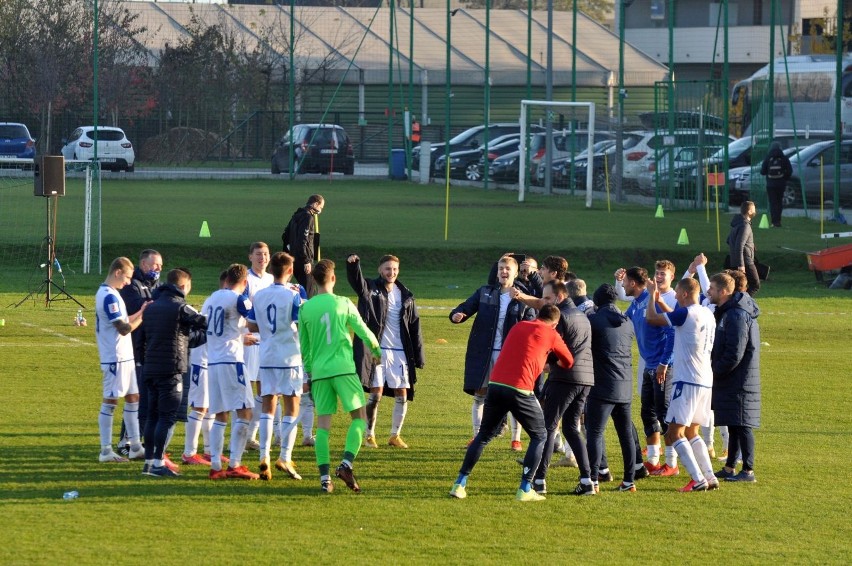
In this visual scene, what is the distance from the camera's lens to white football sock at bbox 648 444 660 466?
41.7ft

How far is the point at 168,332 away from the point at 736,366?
497 centimetres

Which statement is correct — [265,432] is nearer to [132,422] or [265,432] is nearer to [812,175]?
[132,422]

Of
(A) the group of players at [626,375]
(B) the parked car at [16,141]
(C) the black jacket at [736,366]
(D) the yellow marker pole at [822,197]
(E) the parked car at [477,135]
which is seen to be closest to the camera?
(A) the group of players at [626,375]

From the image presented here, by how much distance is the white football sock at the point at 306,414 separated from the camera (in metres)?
13.4

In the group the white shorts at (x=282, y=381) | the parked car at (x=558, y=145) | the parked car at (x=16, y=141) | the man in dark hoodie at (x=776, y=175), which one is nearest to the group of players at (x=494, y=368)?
the white shorts at (x=282, y=381)

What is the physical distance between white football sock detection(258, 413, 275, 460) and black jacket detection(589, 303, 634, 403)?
2782 mm

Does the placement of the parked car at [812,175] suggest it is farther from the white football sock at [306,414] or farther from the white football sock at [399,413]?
the white football sock at [306,414]

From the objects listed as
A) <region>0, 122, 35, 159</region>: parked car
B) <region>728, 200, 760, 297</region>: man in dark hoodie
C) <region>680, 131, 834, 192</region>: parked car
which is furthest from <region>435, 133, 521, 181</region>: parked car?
<region>728, 200, 760, 297</region>: man in dark hoodie

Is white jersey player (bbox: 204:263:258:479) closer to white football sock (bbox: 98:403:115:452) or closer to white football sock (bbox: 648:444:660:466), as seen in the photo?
white football sock (bbox: 98:403:115:452)

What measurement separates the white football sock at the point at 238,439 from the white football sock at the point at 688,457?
3711 mm

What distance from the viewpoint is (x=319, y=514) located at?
10805 mm

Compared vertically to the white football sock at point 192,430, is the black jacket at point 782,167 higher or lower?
higher

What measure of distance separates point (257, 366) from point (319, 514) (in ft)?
7.97

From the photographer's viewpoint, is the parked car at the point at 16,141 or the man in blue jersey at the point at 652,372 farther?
the parked car at the point at 16,141
